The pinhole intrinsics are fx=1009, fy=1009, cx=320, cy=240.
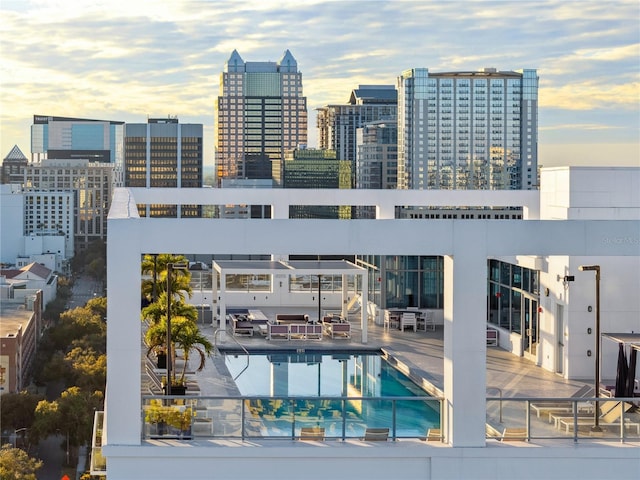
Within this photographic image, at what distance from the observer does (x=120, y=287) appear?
7535 millimetres

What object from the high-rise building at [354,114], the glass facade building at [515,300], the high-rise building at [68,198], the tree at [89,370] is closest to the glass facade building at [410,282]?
the glass facade building at [515,300]

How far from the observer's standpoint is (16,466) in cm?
4269

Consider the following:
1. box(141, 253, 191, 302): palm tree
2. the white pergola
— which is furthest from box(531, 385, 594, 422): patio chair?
box(141, 253, 191, 302): palm tree

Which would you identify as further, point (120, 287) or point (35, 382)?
point (35, 382)

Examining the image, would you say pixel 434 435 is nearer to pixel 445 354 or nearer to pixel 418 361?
pixel 445 354

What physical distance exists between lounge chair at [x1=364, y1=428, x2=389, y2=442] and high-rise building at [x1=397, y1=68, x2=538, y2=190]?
140900mm

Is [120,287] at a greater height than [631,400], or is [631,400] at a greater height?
[120,287]

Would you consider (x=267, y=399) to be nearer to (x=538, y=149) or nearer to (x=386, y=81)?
(x=538, y=149)

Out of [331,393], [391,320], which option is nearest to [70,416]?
[391,320]

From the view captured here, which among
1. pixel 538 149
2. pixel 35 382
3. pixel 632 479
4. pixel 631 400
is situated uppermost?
pixel 538 149

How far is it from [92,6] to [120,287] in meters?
86.6

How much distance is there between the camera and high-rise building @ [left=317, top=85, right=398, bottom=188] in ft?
550

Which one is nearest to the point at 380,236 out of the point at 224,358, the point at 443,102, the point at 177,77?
the point at 224,358

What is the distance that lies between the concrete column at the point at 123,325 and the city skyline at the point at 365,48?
45805mm
